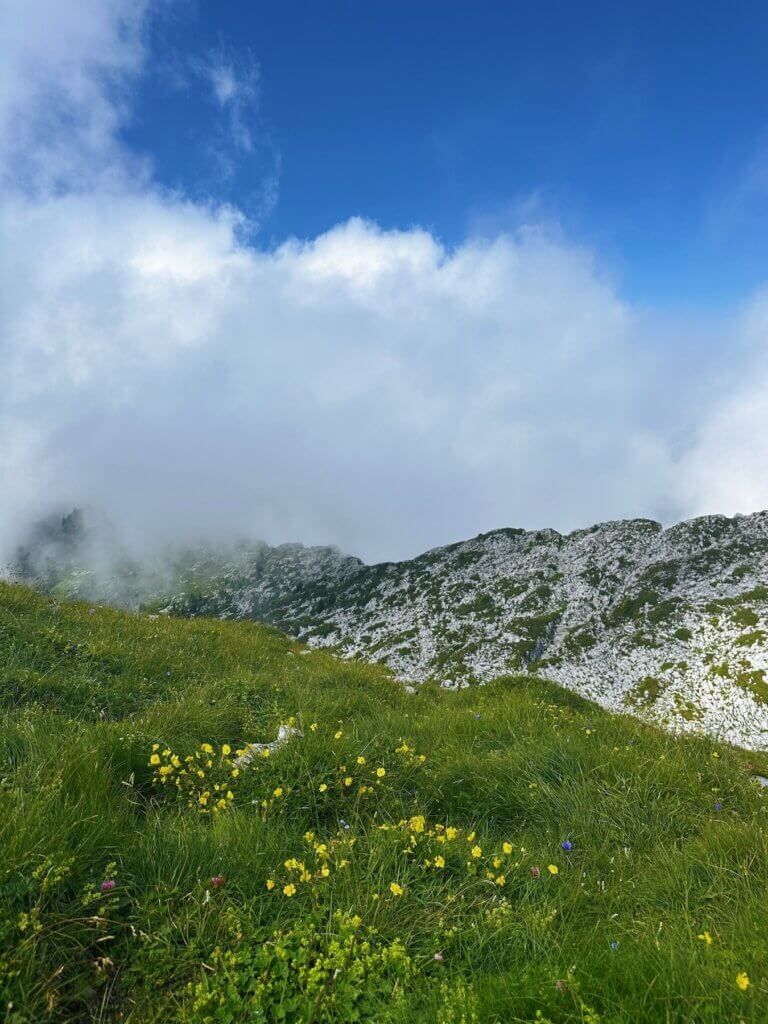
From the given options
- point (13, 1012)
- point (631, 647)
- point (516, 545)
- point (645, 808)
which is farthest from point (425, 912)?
point (516, 545)

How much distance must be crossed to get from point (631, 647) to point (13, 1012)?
10263 cm

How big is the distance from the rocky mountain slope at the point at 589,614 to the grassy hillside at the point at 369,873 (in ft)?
205

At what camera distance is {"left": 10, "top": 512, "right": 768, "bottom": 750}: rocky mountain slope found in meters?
80.1

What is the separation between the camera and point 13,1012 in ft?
9.59

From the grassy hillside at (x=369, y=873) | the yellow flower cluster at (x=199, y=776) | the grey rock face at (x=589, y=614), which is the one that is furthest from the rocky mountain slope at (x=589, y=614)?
the yellow flower cluster at (x=199, y=776)

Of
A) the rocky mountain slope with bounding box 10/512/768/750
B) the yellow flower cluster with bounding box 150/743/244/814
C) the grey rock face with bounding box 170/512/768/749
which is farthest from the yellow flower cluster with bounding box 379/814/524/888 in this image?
the rocky mountain slope with bounding box 10/512/768/750

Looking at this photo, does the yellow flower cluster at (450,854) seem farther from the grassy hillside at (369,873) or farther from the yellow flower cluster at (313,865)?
the yellow flower cluster at (313,865)

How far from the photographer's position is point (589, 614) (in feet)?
356

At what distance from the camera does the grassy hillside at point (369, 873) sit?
319 centimetres

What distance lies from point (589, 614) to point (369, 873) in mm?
113734

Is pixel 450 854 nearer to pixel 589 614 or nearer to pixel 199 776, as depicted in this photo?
pixel 199 776

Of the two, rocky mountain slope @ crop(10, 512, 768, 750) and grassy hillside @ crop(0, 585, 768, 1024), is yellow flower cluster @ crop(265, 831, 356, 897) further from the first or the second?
rocky mountain slope @ crop(10, 512, 768, 750)

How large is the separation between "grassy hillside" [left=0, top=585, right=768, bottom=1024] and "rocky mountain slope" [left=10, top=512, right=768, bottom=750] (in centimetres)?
6256

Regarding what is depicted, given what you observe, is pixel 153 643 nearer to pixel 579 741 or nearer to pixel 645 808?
pixel 579 741
